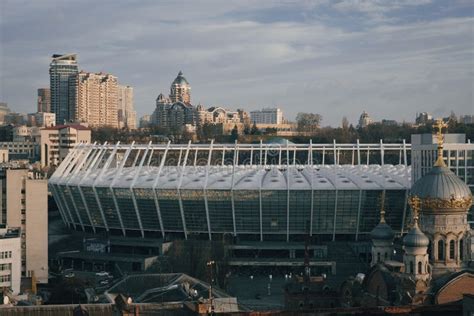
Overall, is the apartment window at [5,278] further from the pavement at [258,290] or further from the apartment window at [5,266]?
the pavement at [258,290]

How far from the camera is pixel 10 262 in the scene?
52.9 metres

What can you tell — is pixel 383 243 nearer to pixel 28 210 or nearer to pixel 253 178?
pixel 28 210

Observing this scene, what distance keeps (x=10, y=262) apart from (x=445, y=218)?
22860 millimetres

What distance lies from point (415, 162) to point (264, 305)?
58.1 ft

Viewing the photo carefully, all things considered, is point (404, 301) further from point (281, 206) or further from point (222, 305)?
point (281, 206)

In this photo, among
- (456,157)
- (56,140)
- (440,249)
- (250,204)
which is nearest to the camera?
(440,249)

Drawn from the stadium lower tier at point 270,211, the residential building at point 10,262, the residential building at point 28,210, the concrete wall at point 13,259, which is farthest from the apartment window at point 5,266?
the stadium lower tier at point 270,211

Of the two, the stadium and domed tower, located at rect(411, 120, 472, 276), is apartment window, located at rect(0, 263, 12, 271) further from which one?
domed tower, located at rect(411, 120, 472, 276)

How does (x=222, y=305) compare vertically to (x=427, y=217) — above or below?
below

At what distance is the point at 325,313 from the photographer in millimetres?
32344

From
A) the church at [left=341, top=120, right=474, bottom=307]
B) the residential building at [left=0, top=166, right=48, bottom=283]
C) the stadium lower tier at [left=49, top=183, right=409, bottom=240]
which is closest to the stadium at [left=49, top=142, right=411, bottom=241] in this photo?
the stadium lower tier at [left=49, top=183, right=409, bottom=240]

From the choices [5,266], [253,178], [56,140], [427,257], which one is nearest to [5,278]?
[5,266]

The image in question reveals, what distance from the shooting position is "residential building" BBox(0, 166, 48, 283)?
2379 inches

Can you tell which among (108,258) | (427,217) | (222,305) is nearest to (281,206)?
(108,258)
